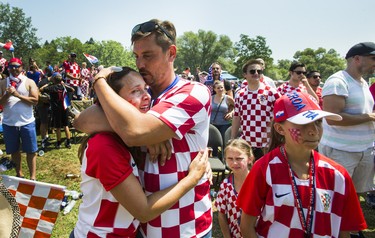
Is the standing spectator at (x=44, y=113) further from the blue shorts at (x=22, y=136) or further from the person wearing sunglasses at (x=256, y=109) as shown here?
the person wearing sunglasses at (x=256, y=109)

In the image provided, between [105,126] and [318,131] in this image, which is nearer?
A: [105,126]

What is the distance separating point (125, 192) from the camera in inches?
46.8

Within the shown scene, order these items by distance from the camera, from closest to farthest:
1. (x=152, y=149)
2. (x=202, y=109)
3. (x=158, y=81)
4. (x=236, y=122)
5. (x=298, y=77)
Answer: (x=152, y=149) → (x=202, y=109) → (x=158, y=81) → (x=236, y=122) → (x=298, y=77)

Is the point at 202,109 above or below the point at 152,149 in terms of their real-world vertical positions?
above

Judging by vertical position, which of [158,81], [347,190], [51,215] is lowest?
[51,215]

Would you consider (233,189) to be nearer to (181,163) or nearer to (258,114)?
(181,163)

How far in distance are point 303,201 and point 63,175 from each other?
204 inches

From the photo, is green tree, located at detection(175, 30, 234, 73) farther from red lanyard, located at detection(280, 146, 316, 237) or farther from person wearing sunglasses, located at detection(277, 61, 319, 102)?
red lanyard, located at detection(280, 146, 316, 237)

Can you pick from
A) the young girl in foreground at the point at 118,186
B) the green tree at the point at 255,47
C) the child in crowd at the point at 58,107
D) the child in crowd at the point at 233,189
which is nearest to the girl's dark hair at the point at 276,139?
the child in crowd at the point at 233,189

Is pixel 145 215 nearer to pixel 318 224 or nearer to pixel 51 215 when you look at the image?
pixel 318 224

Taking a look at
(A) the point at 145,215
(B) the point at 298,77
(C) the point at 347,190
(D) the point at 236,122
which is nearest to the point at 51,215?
(A) the point at 145,215

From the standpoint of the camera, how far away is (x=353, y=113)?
10.3 ft

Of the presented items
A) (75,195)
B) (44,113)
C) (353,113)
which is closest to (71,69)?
(44,113)

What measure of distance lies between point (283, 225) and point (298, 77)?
4.46 meters
